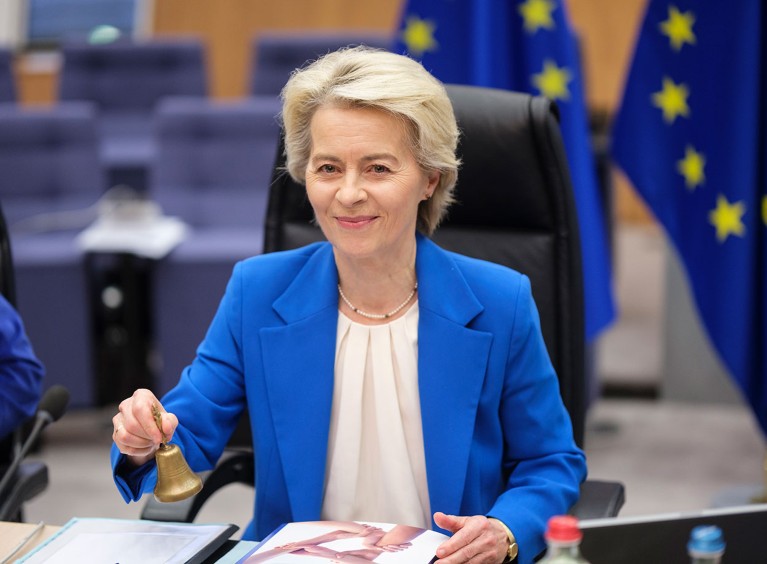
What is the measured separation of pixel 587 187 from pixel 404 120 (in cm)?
168

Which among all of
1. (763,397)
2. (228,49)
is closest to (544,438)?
(763,397)

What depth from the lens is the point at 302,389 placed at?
1.59 meters

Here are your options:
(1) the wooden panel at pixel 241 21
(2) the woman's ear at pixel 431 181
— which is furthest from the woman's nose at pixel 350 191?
(1) the wooden panel at pixel 241 21

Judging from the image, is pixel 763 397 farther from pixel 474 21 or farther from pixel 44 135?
pixel 44 135

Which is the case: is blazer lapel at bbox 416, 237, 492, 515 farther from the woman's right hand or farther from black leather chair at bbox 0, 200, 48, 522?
black leather chair at bbox 0, 200, 48, 522

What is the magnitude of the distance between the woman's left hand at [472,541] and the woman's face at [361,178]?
1.29ft

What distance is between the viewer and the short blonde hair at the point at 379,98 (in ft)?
4.88

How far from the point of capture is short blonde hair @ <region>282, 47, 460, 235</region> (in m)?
1.49

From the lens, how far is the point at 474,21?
3.12 meters

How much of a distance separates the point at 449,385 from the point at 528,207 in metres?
0.39

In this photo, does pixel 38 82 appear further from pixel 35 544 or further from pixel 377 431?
pixel 35 544

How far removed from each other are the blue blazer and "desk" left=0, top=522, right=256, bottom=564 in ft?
0.75

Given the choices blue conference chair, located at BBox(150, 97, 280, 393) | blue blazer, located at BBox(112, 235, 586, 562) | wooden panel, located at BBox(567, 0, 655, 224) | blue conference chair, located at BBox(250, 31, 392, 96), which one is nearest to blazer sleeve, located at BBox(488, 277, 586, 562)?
blue blazer, located at BBox(112, 235, 586, 562)

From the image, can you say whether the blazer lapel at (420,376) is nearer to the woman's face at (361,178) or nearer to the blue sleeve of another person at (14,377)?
the woman's face at (361,178)
